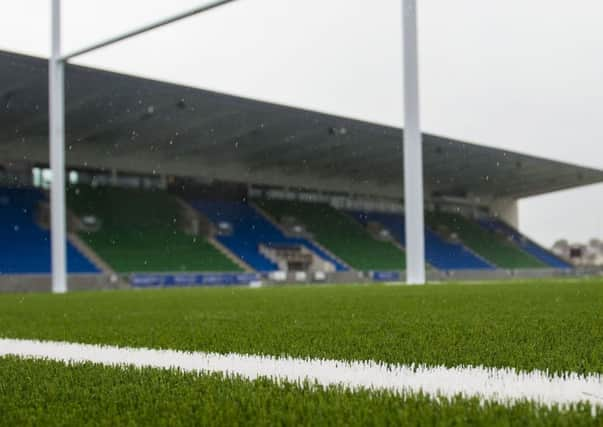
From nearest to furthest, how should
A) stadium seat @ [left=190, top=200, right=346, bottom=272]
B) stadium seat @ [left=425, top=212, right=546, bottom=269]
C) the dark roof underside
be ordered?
the dark roof underside
stadium seat @ [left=190, top=200, right=346, bottom=272]
stadium seat @ [left=425, top=212, right=546, bottom=269]

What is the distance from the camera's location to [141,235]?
987 inches

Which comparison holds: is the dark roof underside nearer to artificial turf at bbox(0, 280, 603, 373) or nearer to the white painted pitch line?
artificial turf at bbox(0, 280, 603, 373)

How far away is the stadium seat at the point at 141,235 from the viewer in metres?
23.6

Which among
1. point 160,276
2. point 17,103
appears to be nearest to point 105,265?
point 160,276

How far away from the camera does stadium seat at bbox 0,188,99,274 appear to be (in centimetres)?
2095

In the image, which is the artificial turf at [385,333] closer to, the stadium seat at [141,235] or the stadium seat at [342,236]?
the stadium seat at [141,235]

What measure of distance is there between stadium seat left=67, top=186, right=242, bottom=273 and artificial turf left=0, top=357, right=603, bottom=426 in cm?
2095

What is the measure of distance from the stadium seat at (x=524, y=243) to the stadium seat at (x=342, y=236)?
9.33m

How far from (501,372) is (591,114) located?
13.9 meters

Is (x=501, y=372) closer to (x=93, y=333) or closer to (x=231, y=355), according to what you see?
(x=231, y=355)

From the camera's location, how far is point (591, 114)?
1475cm

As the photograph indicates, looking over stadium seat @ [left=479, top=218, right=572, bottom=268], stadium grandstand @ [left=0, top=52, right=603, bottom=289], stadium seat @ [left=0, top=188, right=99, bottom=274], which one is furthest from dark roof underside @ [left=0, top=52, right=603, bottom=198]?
stadium seat @ [left=479, top=218, right=572, bottom=268]

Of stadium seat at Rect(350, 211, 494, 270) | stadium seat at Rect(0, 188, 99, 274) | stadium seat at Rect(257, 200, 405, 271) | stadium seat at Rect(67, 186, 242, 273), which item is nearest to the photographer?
stadium seat at Rect(0, 188, 99, 274)

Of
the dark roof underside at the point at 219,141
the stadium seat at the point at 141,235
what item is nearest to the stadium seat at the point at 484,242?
the dark roof underside at the point at 219,141
